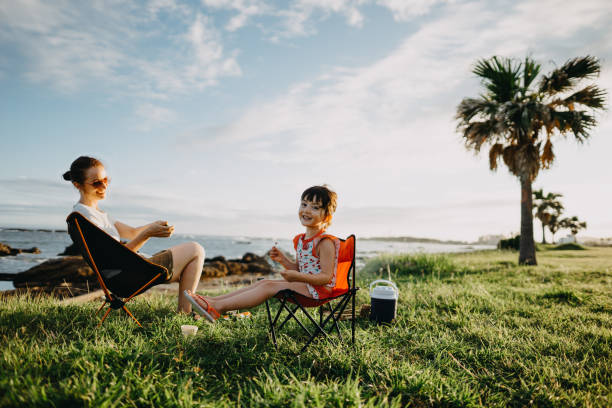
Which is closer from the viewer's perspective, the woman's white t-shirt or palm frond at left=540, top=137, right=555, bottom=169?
the woman's white t-shirt

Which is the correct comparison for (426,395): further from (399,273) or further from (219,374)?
(399,273)

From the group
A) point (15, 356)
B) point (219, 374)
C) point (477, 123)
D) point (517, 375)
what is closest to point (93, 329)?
point (15, 356)

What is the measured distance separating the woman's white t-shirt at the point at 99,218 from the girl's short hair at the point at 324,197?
1.70 metres

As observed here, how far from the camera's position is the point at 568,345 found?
9.36ft

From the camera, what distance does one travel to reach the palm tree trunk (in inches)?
376

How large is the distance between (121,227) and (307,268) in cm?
189

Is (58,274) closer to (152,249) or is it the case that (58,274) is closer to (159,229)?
(159,229)

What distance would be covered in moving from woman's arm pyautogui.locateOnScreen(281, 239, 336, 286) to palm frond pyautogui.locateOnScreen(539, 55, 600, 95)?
414 inches

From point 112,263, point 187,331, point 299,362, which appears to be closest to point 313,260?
point 299,362

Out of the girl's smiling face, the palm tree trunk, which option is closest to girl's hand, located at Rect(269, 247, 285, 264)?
the girl's smiling face

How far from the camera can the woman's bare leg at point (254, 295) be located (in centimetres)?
248

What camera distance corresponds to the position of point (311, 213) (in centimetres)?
271

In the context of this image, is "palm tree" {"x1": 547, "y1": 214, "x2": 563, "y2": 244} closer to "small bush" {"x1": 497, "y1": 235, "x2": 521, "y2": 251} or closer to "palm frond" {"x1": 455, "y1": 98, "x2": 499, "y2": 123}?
"small bush" {"x1": 497, "y1": 235, "x2": 521, "y2": 251}

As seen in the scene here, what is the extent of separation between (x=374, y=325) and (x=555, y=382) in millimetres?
1615
